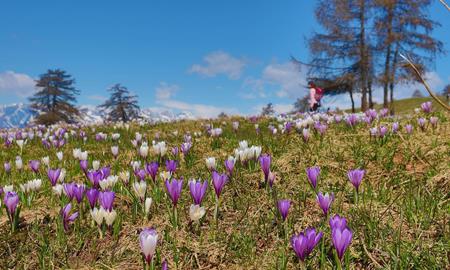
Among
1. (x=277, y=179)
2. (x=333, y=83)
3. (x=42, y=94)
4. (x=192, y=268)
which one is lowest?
(x=192, y=268)

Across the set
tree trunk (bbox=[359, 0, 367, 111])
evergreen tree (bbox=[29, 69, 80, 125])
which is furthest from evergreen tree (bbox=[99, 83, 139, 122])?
tree trunk (bbox=[359, 0, 367, 111])

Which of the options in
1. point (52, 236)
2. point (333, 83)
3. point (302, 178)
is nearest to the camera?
point (52, 236)

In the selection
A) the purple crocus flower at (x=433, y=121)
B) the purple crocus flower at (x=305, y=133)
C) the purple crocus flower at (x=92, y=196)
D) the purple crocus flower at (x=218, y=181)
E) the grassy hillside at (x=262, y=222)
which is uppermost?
the purple crocus flower at (x=433, y=121)

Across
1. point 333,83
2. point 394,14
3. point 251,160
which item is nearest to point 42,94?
point 333,83

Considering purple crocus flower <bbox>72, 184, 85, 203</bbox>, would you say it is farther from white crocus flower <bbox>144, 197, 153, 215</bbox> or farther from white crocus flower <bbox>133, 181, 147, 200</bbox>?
white crocus flower <bbox>144, 197, 153, 215</bbox>

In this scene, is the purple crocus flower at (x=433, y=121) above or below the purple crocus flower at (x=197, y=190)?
above

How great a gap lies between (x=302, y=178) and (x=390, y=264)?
1.78 metres

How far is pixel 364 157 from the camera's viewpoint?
16.0ft

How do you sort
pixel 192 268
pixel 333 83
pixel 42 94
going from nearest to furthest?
pixel 192 268, pixel 333 83, pixel 42 94

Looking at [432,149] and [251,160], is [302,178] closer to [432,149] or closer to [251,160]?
[251,160]

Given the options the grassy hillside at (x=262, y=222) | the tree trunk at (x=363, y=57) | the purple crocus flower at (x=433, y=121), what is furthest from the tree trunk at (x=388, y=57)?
the grassy hillside at (x=262, y=222)

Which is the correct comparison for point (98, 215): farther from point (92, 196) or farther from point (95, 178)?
point (95, 178)

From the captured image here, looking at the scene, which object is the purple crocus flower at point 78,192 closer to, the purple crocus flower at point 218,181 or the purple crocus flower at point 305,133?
the purple crocus flower at point 218,181

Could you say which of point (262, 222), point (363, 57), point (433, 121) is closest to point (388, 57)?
point (363, 57)
